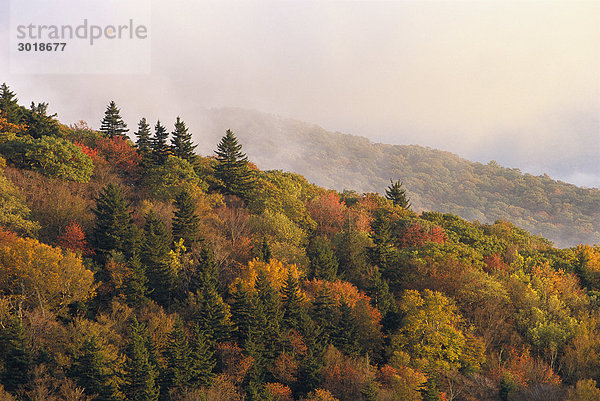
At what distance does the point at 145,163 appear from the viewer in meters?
84.4

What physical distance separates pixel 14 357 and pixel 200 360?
1666 centimetres

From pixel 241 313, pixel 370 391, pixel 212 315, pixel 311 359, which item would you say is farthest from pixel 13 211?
pixel 370 391

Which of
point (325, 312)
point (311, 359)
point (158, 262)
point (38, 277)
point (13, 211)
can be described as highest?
point (13, 211)

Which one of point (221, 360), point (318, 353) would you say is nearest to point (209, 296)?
point (221, 360)

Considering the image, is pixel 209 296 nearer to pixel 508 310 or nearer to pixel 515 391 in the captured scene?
pixel 515 391

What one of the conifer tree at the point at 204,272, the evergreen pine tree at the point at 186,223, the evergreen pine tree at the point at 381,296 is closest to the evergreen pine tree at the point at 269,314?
the conifer tree at the point at 204,272

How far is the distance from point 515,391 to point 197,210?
50470mm

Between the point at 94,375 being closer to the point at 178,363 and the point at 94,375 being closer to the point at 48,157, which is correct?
the point at 178,363

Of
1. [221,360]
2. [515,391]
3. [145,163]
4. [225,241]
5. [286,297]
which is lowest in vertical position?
[515,391]

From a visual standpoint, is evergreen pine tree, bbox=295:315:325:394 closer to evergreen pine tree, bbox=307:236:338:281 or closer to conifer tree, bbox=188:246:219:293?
evergreen pine tree, bbox=307:236:338:281

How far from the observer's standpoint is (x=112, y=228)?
5666 centimetres

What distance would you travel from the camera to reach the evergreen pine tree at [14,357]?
37875 millimetres

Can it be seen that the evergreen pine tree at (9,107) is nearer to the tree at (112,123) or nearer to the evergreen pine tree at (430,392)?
the tree at (112,123)

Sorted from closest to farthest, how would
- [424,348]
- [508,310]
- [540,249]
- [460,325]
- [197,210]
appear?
[424,348]
[460,325]
[508,310]
[197,210]
[540,249]
